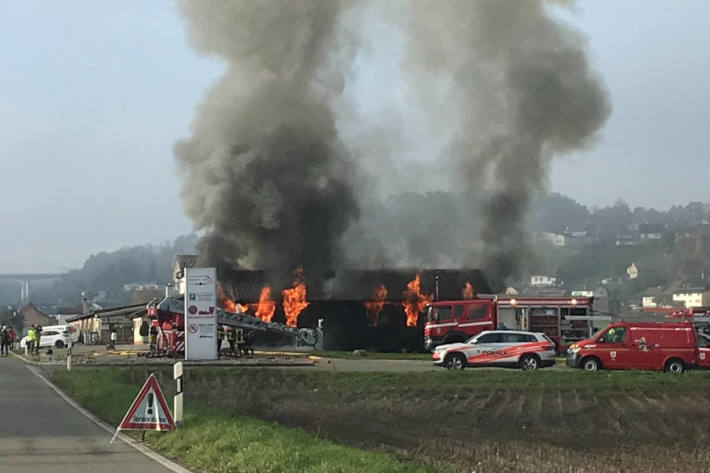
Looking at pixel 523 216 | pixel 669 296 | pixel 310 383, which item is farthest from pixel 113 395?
pixel 669 296

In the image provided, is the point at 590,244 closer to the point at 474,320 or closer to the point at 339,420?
the point at 474,320

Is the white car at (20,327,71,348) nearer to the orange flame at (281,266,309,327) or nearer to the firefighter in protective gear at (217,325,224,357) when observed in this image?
the orange flame at (281,266,309,327)

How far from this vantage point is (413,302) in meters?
56.8

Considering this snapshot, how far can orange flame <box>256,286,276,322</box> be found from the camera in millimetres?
53250

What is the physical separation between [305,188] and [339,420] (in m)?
40.8

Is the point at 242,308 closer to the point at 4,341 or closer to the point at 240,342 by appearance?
the point at 4,341

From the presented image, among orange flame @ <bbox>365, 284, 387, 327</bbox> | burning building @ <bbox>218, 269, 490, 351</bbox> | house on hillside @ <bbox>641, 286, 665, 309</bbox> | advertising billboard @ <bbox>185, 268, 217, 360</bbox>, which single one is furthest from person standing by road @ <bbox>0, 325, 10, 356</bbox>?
house on hillside @ <bbox>641, 286, 665, 309</bbox>

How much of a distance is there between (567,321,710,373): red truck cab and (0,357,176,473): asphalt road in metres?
17.2

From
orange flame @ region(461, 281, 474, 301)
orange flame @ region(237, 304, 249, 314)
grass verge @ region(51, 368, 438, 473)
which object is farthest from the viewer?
orange flame @ region(461, 281, 474, 301)

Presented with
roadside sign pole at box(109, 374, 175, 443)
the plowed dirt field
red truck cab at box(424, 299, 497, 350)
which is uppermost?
red truck cab at box(424, 299, 497, 350)

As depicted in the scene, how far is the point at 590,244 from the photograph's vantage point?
171 metres

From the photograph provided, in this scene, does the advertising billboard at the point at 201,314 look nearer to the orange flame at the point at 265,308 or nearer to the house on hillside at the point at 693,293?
the orange flame at the point at 265,308

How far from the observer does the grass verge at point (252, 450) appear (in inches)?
404

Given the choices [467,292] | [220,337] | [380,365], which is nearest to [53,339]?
[220,337]
